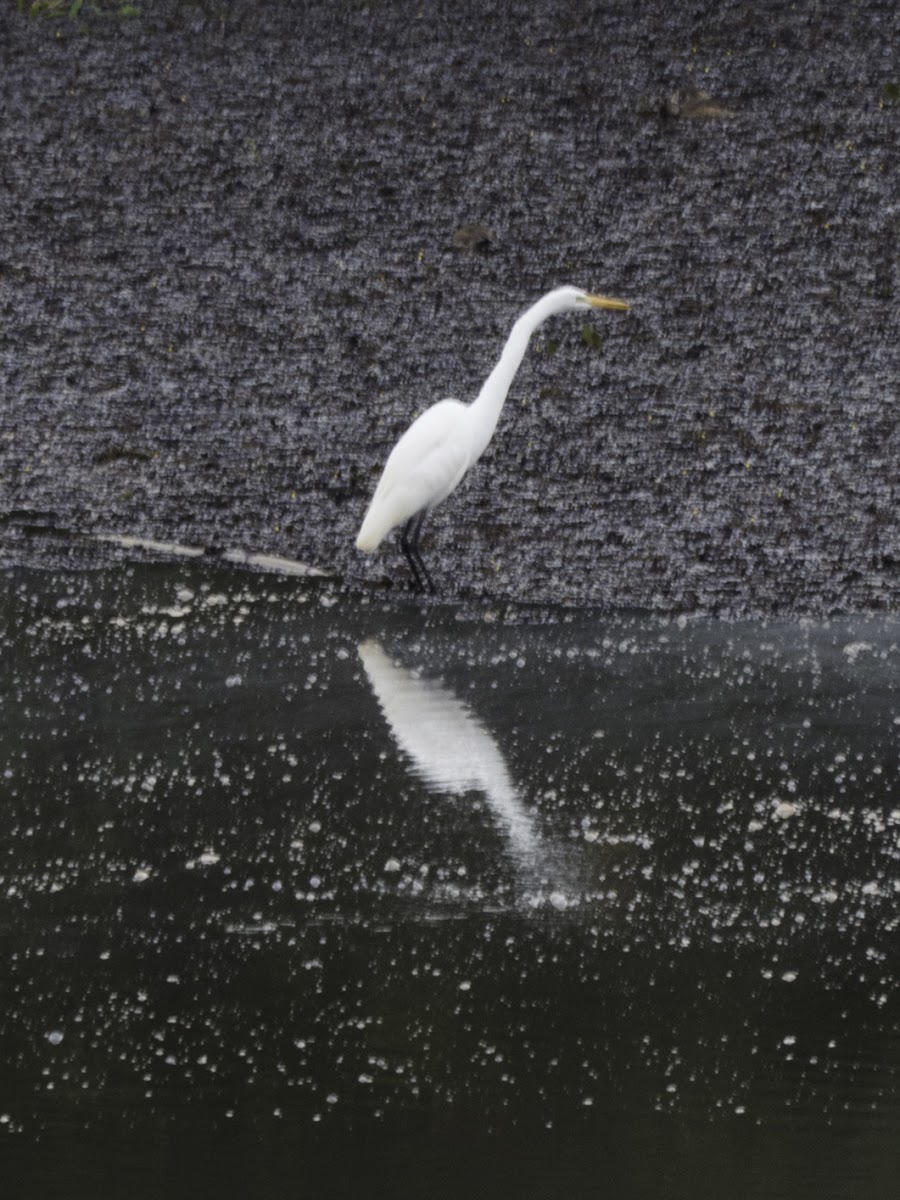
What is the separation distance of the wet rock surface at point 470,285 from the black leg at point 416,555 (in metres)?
0.09

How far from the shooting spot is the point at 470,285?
6.68 metres

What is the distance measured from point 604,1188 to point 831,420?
3940 mm

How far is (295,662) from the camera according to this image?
4301 millimetres

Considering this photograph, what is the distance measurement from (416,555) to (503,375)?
74cm

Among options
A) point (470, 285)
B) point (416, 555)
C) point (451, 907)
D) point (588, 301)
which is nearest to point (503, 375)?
point (588, 301)

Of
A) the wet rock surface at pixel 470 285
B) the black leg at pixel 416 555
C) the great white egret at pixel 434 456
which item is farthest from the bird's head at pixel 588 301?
the black leg at pixel 416 555

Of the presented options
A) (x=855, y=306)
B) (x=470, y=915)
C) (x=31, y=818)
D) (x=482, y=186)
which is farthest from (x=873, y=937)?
(x=482, y=186)

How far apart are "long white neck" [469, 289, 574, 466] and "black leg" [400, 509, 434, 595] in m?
0.31

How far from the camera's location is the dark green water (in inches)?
85.5

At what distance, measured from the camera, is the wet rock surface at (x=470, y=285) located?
5.20m

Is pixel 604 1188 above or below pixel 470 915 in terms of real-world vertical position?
below

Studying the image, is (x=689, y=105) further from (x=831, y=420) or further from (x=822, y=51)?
(x=831, y=420)

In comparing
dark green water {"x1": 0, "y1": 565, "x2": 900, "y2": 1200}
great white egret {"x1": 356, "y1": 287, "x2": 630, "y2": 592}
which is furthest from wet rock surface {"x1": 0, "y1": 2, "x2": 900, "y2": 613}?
dark green water {"x1": 0, "y1": 565, "x2": 900, "y2": 1200}

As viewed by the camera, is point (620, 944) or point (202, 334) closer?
point (620, 944)
